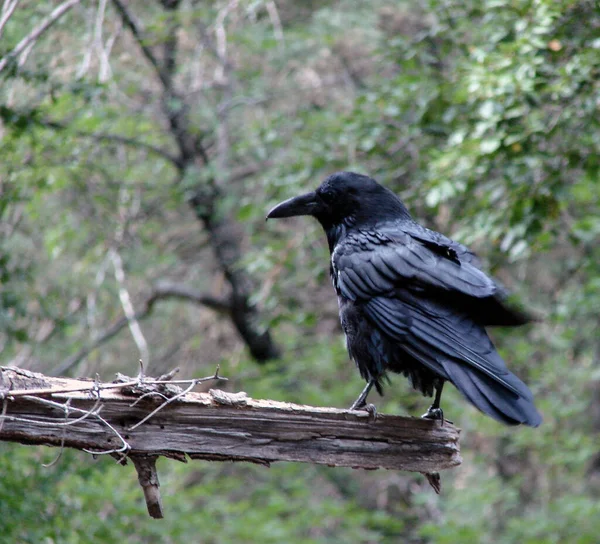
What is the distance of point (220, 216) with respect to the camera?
8992mm

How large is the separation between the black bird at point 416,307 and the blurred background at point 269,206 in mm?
870

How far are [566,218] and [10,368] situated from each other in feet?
20.1

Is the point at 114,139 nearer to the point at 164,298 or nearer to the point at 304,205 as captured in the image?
the point at 164,298

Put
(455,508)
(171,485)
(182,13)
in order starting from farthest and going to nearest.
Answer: (455,508)
(171,485)
(182,13)

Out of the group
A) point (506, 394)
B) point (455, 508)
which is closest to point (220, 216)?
point (455, 508)

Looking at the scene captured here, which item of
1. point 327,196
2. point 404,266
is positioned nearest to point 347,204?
point 327,196

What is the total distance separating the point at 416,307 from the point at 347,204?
3.52 ft

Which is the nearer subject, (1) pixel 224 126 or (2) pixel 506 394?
(2) pixel 506 394

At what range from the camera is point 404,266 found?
4.38 meters

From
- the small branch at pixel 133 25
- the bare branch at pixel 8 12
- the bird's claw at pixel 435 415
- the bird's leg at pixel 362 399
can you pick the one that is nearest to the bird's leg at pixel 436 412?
the bird's claw at pixel 435 415

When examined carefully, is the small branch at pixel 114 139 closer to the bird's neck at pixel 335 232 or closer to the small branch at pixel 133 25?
the small branch at pixel 133 25

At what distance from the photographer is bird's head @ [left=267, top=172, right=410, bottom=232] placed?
500 cm

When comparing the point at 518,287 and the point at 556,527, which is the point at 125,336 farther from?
the point at 556,527

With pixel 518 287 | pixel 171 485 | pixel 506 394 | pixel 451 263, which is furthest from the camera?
pixel 518 287
